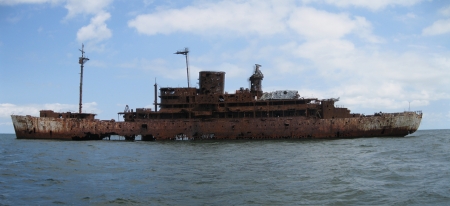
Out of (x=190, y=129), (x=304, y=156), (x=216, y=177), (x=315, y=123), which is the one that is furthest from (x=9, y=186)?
(x=315, y=123)

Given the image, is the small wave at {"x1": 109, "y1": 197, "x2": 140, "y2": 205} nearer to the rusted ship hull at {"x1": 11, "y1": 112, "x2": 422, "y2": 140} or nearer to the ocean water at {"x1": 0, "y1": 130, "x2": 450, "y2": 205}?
the ocean water at {"x1": 0, "y1": 130, "x2": 450, "y2": 205}

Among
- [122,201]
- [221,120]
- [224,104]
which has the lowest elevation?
[122,201]

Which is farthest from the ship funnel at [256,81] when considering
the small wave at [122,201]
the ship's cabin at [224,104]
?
the small wave at [122,201]

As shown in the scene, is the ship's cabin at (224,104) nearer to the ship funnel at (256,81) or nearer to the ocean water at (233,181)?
the ship funnel at (256,81)

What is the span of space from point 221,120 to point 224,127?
1182 mm

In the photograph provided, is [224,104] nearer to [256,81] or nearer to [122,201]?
[256,81]

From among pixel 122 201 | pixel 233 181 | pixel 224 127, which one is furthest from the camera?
pixel 224 127

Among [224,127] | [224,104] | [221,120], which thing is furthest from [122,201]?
[224,104]

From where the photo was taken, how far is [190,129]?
46.3 metres

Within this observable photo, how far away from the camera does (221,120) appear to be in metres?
46.5

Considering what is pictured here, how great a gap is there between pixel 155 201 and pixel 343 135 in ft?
116

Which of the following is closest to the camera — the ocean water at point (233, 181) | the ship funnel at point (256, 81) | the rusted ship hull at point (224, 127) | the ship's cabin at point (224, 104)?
the ocean water at point (233, 181)

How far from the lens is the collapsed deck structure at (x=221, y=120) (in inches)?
1734

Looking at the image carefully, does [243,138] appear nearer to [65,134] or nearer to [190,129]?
[190,129]
